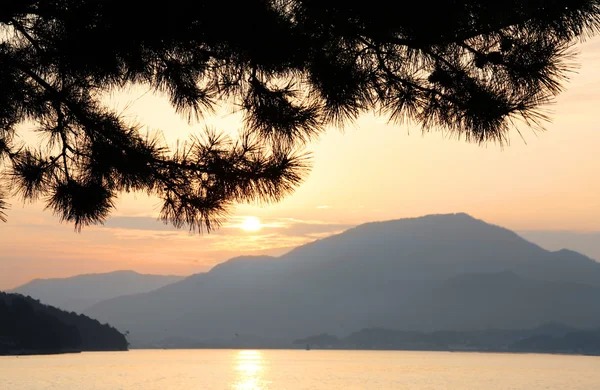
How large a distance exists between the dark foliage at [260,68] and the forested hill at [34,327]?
112393 mm

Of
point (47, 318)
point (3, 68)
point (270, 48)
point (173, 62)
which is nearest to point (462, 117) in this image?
point (270, 48)

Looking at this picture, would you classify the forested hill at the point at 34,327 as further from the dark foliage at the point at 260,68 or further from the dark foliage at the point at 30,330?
the dark foliage at the point at 260,68

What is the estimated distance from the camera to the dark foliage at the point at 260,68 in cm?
645

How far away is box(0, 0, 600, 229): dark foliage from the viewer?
254 inches

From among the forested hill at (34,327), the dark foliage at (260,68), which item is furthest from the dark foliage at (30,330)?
the dark foliage at (260,68)

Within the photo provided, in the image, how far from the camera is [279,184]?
7.82 metres

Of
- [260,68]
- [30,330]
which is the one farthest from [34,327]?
[260,68]

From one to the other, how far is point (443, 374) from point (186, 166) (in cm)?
13381

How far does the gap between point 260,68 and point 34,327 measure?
124768mm

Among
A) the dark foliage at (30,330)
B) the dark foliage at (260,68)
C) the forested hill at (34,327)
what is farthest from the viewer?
the forested hill at (34,327)

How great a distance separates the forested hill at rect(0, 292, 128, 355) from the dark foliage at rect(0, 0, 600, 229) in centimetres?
11239

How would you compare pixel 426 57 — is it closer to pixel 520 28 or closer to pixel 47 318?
pixel 520 28

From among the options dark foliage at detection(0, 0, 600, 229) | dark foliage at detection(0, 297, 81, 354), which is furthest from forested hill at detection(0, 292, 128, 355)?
dark foliage at detection(0, 0, 600, 229)

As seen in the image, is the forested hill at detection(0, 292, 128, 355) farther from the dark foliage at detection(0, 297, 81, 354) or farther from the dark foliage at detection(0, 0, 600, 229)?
the dark foliage at detection(0, 0, 600, 229)
